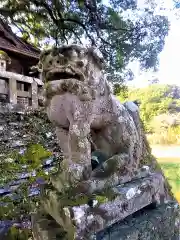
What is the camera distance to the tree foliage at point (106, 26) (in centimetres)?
641

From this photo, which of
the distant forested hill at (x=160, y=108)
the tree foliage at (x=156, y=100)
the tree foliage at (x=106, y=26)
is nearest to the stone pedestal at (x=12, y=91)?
the tree foliage at (x=106, y=26)

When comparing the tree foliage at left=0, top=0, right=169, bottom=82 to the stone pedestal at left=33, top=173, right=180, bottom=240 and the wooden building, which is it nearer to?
the wooden building

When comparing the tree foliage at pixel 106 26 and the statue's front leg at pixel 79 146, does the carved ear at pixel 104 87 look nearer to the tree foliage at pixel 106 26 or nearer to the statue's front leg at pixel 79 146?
the statue's front leg at pixel 79 146

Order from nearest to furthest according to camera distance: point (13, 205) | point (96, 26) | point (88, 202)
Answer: point (88, 202) → point (13, 205) → point (96, 26)

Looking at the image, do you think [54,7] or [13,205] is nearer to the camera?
[13,205]

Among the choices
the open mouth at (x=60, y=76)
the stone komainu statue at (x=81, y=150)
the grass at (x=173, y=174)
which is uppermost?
the open mouth at (x=60, y=76)

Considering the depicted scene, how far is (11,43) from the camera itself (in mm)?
7359

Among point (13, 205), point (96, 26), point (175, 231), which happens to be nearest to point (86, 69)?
point (175, 231)

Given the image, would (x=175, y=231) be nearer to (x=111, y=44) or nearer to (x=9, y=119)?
(x=9, y=119)

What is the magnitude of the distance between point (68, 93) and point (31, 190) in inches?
46.7

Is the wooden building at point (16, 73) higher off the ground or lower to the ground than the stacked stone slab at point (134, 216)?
higher

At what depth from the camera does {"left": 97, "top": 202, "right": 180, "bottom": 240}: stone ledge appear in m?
1.16

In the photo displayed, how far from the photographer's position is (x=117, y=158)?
124cm

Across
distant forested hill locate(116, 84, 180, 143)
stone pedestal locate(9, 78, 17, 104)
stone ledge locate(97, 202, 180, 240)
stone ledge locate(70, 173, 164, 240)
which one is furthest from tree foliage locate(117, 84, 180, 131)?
stone ledge locate(70, 173, 164, 240)
